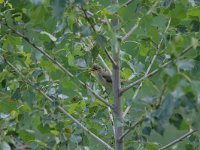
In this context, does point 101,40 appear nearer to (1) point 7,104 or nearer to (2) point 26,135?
(2) point 26,135

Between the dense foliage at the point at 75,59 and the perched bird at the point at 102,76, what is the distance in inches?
2.4

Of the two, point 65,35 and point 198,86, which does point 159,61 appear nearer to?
point 65,35

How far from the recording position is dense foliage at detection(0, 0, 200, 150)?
2021 millimetres

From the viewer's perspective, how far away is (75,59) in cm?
245

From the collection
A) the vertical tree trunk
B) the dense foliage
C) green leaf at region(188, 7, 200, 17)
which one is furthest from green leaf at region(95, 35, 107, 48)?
green leaf at region(188, 7, 200, 17)

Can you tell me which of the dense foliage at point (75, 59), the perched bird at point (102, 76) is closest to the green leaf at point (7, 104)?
the dense foliage at point (75, 59)

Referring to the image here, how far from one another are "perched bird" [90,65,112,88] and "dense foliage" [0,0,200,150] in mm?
61

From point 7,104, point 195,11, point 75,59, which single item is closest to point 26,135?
point 7,104

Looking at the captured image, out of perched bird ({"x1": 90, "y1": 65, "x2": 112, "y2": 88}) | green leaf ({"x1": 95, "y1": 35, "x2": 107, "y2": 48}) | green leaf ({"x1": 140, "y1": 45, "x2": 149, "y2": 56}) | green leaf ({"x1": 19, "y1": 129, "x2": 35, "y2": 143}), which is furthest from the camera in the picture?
perched bird ({"x1": 90, "y1": 65, "x2": 112, "y2": 88})

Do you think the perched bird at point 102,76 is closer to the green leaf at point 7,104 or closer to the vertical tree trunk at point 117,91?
the vertical tree trunk at point 117,91

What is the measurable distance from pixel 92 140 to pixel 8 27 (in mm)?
837

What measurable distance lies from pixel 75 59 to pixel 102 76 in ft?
0.77

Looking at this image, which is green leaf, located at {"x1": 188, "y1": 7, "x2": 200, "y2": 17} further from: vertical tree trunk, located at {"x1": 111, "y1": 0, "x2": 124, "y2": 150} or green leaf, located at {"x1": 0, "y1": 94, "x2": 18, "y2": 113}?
green leaf, located at {"x1": 0, "y1": 94, "x2": 18, "y2": 113}

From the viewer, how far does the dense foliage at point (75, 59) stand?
2021 millimetres
